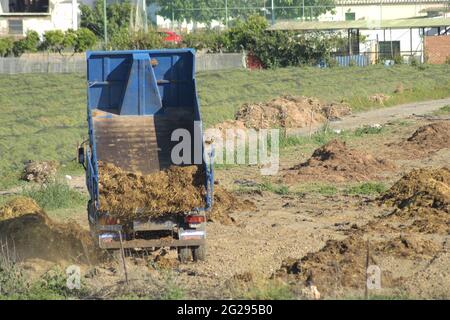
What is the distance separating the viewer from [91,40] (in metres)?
69.9

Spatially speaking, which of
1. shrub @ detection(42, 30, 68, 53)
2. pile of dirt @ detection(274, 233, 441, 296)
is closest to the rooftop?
shrub @ detection(42, 30, 68, 53)

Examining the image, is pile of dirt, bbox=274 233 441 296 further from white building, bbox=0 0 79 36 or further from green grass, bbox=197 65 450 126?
white building, bbox=0 0 79 36

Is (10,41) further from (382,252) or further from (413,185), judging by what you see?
(382,252)

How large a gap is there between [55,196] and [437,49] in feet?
177

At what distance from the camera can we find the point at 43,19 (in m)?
81.8

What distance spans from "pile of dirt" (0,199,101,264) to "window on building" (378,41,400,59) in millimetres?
55963

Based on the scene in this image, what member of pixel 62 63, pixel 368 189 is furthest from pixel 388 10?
pixel 368 189

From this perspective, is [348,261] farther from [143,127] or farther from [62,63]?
[62,63]

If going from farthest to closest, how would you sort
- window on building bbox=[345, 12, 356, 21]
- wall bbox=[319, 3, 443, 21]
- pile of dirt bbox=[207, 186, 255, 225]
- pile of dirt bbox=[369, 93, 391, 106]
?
window on building bbox=[345, 12, 356, 21]
wall bbox=[319, 3, 443, 21]
pile of dirt bbox=[369, 93, 391, 106]
pile of dirt bbox=[207, 186, 255, 225]

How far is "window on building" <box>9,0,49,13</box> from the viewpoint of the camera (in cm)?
8344

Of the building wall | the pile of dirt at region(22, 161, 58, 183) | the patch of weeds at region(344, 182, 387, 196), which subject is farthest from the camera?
the building wall

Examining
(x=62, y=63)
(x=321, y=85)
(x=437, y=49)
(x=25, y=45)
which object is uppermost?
(x=25, y=45)

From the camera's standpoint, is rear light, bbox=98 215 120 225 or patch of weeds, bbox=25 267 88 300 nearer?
patch of weeds, bbox=25 267 88 300

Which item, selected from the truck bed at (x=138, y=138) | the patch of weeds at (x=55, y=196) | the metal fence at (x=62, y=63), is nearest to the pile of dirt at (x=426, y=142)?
the patch of weeds at (x=55, y=196)
